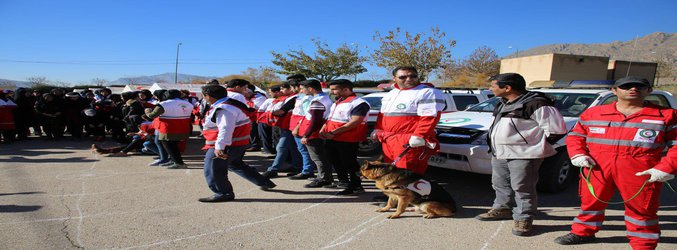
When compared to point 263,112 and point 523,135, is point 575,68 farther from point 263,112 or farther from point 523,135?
point 523,135

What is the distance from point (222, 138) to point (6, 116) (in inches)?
342

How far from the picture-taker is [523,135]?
141 inches

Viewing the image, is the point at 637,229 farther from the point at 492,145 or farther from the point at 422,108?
the point at 422,108

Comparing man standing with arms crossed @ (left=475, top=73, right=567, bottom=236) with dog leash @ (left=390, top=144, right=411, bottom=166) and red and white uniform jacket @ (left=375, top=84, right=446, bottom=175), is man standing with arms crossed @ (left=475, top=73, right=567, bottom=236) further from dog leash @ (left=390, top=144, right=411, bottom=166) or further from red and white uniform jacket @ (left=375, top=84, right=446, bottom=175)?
dog leash @ (left=390, top=144, right=411, bottom=166)

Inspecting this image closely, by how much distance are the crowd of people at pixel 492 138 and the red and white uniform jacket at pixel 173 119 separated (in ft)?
0.06

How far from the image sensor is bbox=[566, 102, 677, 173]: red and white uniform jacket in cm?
293

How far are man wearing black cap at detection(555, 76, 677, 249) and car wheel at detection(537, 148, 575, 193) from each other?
1630 millimetres

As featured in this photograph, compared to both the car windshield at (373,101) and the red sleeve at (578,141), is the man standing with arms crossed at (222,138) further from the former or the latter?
the car windshield at (373,101)

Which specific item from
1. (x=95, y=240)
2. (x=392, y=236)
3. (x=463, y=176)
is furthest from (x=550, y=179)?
(x=95, y=240)

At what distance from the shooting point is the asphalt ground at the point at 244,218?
140 inches

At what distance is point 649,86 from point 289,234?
11.4 ft

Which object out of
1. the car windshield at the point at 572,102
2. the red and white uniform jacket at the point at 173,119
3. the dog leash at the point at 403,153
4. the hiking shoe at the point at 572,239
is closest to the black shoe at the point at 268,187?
the dog leash at the point at 403,153

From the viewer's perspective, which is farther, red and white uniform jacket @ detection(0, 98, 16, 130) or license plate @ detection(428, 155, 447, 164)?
red and white uniform jacket @ detection(0, 98, 16, 130)

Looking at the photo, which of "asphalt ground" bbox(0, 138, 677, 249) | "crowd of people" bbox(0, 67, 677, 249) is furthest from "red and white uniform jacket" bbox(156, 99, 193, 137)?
"asphalt ground" bbox(0, 138, 677, 249)
